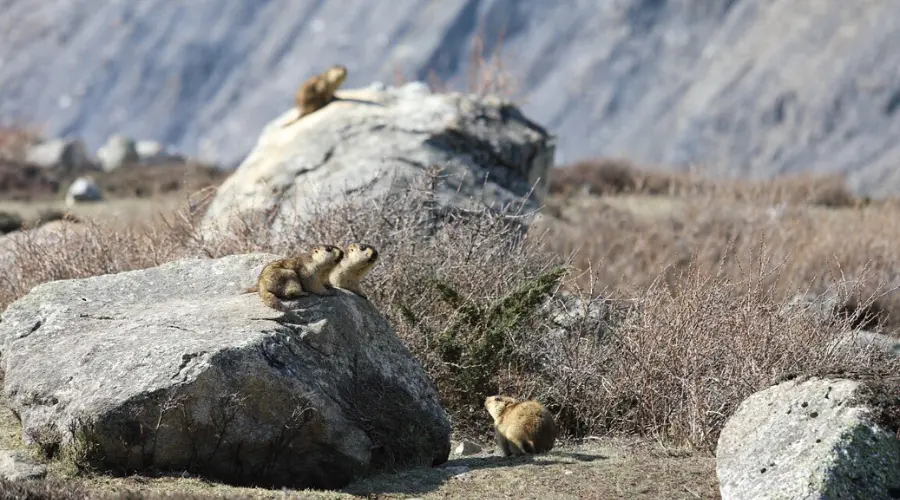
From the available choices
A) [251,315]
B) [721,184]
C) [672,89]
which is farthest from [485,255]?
[672,89]

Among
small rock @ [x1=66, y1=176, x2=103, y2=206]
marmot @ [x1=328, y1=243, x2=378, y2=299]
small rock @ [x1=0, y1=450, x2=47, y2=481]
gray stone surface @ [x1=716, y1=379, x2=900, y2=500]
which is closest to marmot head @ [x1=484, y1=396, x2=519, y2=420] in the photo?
marmot @ [x1=328, y1=243, x2=378, y2=299]

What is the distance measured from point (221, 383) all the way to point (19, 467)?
114 cm

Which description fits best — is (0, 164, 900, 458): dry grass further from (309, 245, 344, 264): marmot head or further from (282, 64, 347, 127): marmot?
(282, 64, 347, 127): marmot

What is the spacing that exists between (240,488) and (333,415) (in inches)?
30.4

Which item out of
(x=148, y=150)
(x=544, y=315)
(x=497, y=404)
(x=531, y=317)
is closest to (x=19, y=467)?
(x=497, y=404)

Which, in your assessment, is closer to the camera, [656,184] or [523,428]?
[523,428]

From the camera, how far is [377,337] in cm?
862

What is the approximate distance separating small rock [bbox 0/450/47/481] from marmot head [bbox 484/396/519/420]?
2877 millimetres

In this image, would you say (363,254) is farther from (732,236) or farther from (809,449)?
(732,236)

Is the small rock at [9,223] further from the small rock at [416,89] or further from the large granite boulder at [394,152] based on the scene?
the small rock at [416,89]

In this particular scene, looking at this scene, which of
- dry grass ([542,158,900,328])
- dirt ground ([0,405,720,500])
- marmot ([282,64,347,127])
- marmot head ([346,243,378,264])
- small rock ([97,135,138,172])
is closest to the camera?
dirt ground ([0,405,720,500])

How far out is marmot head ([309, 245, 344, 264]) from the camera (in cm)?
836

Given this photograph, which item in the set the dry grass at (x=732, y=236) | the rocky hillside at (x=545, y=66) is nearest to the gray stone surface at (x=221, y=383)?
the dry grass at (x=732, y=236)

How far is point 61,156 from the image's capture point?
32375 millimetres
